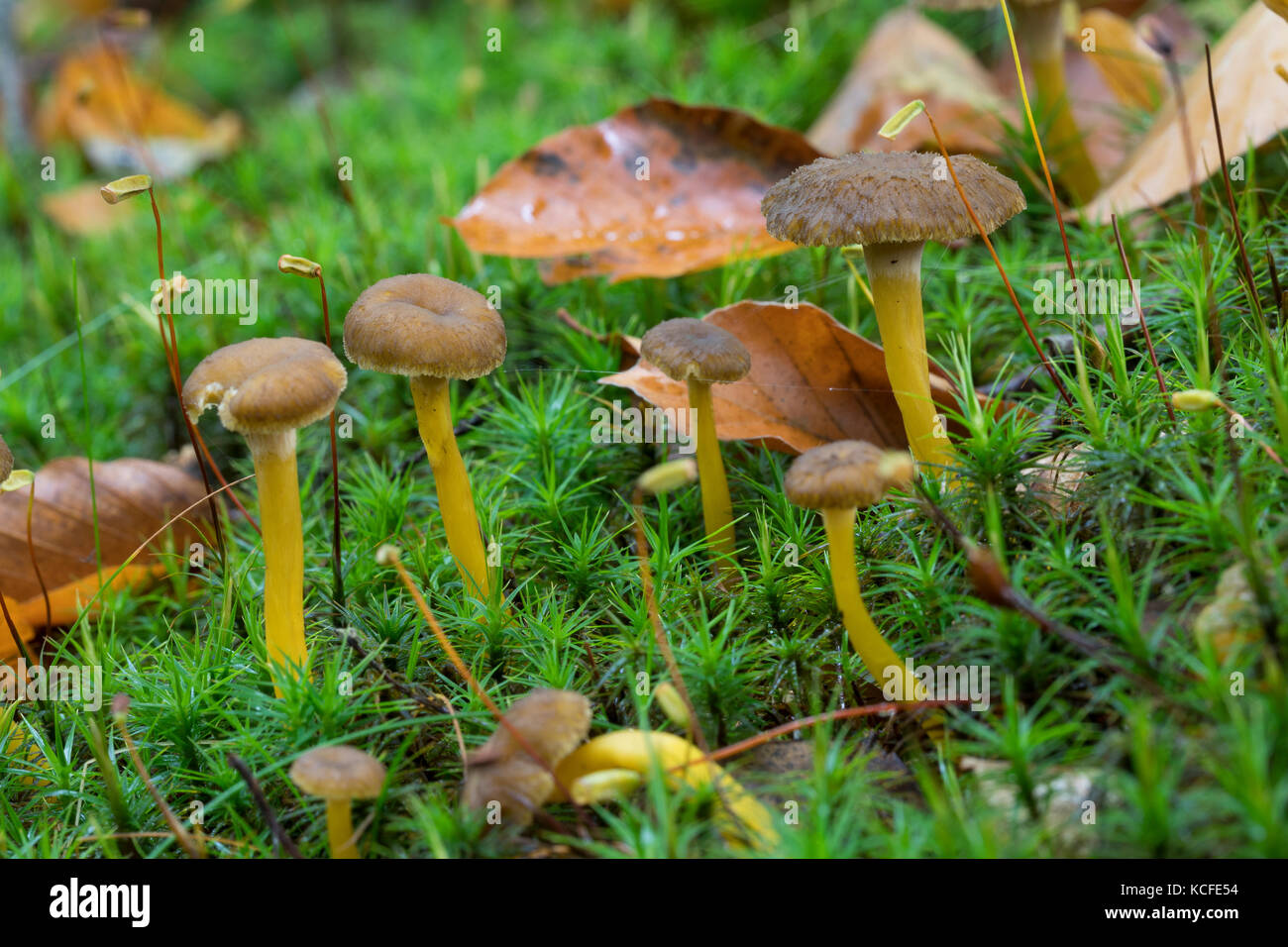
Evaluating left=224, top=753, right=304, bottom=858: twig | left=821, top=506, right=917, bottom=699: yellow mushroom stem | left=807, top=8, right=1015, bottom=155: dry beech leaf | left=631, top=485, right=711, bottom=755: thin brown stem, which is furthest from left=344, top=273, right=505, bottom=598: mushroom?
left=807, top=8, right=1015, bottom=155: dry beech leaf

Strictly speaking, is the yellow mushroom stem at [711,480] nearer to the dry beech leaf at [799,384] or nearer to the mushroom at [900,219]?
the dry beech leaf at [799,384]

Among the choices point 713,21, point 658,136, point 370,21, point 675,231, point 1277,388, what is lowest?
point 1277,388

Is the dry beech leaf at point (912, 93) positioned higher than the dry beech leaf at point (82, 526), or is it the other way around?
the dry beech leaf at point (912, 93)

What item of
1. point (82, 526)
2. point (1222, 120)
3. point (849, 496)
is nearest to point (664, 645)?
point (849, 496)

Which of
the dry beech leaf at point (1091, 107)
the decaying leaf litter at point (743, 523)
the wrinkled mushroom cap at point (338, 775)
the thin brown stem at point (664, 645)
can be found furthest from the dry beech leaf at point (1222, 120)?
the wrinkled mushroom cap at point (338, 775)

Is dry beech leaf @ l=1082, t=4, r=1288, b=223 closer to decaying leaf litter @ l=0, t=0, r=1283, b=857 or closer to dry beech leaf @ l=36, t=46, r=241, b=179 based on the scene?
decaying leaf litter @ l=0, t=0, r=1283, b=857
